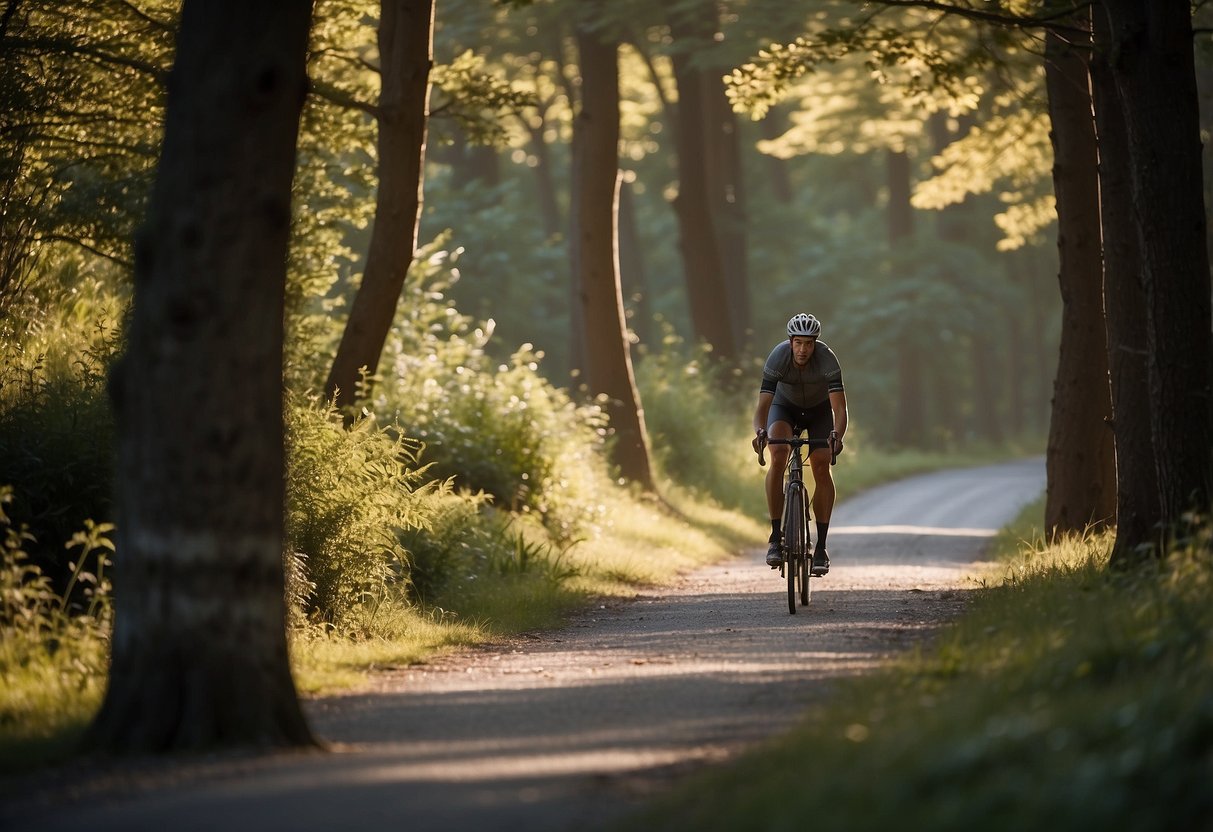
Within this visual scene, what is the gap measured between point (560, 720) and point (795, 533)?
5.52 metres

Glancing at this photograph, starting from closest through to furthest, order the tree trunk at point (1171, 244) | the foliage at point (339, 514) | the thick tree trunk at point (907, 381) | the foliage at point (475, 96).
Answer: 1. the tree trunk at point (1171, 244)
2. the foliage at point (339, 514)
3. the foliage at point (475, 96)
4. the thick tree trunk at point (907, 381)

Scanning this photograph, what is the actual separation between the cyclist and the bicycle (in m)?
0.08

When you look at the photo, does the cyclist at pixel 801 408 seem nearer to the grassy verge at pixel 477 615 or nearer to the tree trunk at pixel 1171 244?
the grassy verge at pixel 477 615

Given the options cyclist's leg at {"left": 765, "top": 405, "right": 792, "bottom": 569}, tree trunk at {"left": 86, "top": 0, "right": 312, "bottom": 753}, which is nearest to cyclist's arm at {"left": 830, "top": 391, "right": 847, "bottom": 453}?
cyclist's leg at {"left": 765, "top": 405, "right": 792, "bottom": 569}

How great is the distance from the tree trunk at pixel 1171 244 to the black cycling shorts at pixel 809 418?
342cm

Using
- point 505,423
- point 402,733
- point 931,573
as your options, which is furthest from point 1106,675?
point 505,423

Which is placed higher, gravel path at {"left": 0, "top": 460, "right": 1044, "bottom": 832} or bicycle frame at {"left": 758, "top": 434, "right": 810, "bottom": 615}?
bicycle frame at {"left": 758, "top": 434, "right": 810, "bottom": 615}

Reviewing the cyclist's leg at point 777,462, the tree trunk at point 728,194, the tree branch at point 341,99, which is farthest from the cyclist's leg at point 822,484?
the tree trunk at point 728,194

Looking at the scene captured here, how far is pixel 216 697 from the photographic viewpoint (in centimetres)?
758

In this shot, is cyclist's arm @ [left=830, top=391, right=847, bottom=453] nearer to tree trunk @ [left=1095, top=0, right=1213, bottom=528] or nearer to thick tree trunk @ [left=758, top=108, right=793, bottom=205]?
tree trunk @ [left=1095, top=0, right=1213, bottom=528]

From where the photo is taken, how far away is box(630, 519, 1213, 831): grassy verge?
5.08 metres

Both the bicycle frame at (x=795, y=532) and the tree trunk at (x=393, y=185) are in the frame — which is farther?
the tree trunk at (x=393, y=185)

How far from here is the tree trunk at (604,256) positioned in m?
24.3

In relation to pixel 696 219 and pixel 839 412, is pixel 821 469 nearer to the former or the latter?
pixel 839 412
